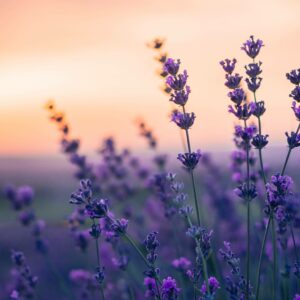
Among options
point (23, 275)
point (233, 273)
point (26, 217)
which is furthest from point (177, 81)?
point (26, 217)

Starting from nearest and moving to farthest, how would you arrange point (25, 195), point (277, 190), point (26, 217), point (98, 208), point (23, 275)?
1. point (98, 208)
2. point (277, 190)
3. point (23, 275)
4. point (26, 217)
5. point (25, 195)

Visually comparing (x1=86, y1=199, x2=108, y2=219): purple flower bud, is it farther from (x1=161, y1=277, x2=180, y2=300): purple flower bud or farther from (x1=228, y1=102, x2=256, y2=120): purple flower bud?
(x1=228, y1=102, x2=256, y2=120): purple flower bud

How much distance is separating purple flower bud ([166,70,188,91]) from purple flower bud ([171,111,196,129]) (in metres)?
0.17

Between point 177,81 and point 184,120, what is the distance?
0.26 meters

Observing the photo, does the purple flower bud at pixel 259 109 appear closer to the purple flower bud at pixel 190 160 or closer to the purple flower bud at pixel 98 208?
the purple flower bud at pixel 190 160

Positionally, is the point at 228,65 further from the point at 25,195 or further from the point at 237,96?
the point at 25,195

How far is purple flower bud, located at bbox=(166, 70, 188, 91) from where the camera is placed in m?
3.69

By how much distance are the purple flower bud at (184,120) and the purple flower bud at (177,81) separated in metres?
0.17

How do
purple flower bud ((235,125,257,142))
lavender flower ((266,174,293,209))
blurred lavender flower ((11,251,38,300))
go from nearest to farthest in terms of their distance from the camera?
lavender flower ((266,174,293,209)) → purple flower bud ((235,125,257,142)) → blurred lavender flower ((11,251,38,300))

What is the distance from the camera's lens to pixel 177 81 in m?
3.70

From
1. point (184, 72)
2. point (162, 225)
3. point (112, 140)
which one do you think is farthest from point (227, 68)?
point (162, 225)

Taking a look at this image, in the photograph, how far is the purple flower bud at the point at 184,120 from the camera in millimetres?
3646

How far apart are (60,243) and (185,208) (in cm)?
805

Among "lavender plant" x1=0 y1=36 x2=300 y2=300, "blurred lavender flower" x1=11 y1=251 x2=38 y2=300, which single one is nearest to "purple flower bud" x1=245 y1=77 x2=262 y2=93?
"lavender plant" x1=0 y1=36 x2=300 y2=300
